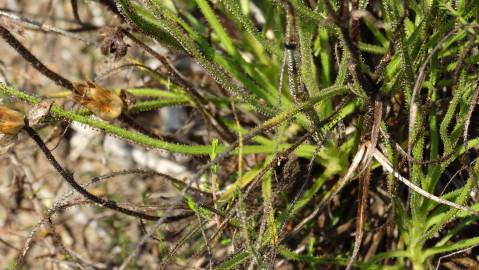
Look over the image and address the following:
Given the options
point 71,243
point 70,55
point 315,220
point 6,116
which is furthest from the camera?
point 70,55

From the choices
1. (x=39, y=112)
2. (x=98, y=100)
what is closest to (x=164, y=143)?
(x=98, y=100)

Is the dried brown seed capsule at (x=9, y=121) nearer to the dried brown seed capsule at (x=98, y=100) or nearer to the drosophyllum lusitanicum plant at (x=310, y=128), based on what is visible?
the drosophyllum lusitanicum plant at (x=310, y=128)

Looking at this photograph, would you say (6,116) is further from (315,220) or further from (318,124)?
(315,220)

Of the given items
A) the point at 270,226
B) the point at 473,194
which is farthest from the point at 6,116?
the point at 473,194

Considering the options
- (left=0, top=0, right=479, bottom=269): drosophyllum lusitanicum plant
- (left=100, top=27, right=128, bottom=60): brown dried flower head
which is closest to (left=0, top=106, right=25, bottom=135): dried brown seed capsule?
(left=0, top=0, right=479, bottom=269): drosophyllum lusitanicum plant

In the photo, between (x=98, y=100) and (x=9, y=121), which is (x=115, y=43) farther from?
(x=9, y=121)

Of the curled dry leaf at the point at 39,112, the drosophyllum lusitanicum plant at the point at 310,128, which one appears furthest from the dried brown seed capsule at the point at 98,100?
the curled dry leaf at the point at 39,112
